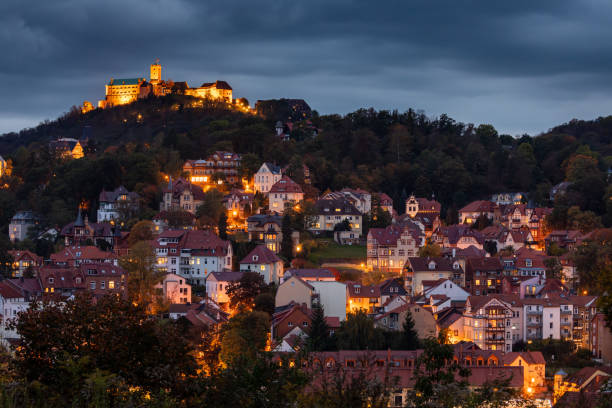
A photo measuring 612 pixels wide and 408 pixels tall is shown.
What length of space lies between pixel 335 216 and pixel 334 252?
18.9 ft

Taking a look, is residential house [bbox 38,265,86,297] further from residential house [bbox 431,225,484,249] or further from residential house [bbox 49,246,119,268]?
residential house [bbox 431,225,484,249]

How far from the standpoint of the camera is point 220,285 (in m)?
53.5

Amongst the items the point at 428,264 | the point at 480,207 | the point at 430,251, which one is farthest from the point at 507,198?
the point at 428,264

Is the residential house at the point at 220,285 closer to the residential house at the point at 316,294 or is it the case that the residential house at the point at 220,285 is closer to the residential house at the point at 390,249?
the residential house at the point at 316,294

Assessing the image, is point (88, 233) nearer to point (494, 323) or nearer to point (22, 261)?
point (22, 261)

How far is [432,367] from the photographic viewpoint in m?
13.3

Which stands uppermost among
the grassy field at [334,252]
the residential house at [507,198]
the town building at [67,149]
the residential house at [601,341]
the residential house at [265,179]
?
the town building at [67,149]

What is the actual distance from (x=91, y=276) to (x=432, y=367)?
44477mm

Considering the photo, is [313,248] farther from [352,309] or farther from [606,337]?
[606,337]

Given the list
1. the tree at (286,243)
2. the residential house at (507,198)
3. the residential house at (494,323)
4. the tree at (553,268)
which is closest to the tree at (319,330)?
the residential house at (494,323)

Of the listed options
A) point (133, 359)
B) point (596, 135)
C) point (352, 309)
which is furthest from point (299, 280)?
point (596, 135)

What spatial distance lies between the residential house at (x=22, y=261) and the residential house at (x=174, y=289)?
1155cm

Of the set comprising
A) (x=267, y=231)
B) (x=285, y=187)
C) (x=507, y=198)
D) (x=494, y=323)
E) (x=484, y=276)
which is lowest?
(x=494, y=323)

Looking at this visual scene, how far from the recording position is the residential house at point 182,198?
227 ft
